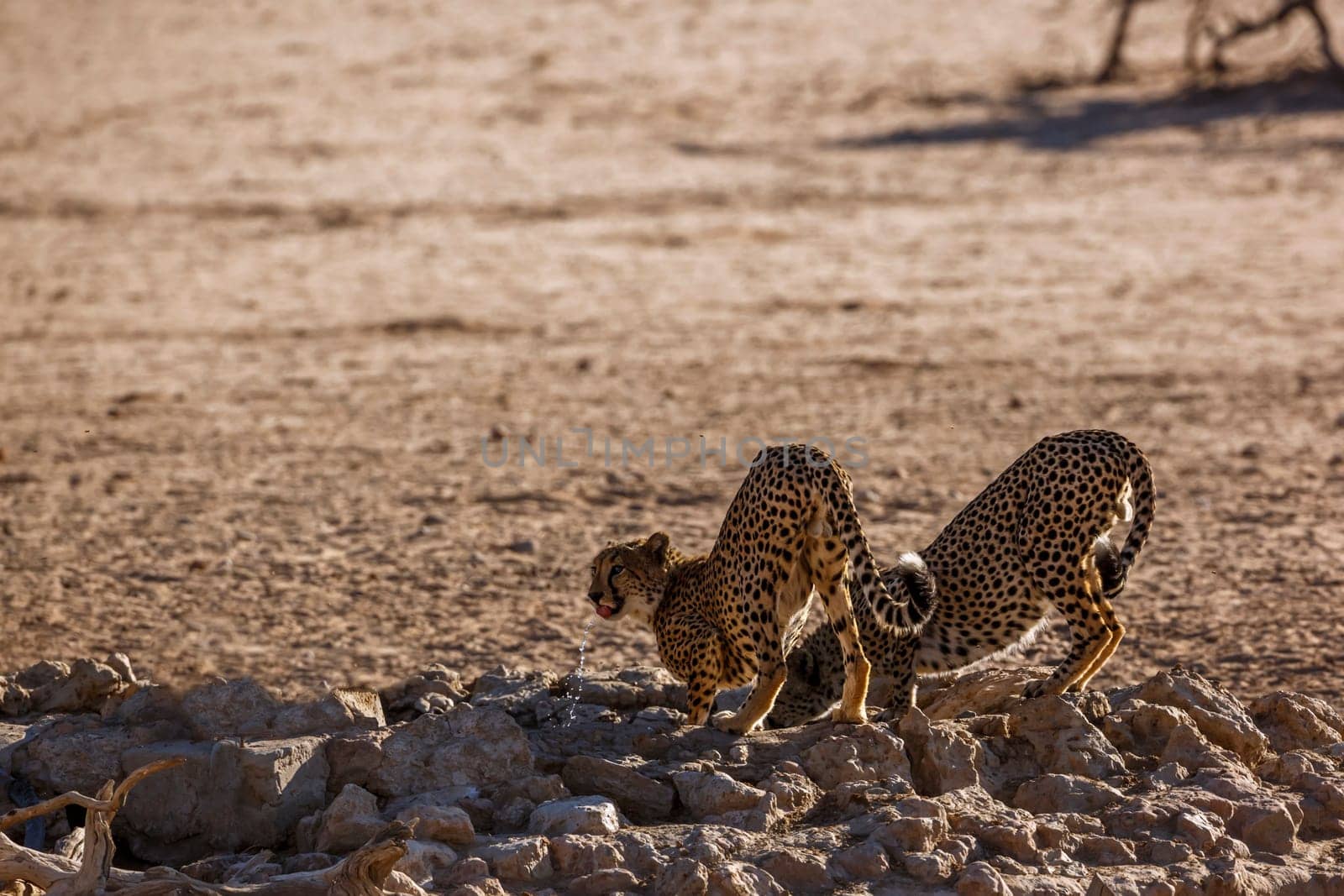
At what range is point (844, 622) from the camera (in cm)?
525

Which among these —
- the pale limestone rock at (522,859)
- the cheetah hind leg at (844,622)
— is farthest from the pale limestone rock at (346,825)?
the cheetah hind leg at (844,622)

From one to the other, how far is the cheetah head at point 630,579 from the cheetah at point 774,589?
13 centimetres

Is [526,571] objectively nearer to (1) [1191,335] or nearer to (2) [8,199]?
(1) [1191,335]

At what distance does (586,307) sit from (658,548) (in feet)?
23.3

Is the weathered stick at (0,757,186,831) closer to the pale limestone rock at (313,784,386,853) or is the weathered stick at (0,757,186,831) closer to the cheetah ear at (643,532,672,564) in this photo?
the pale limestone rock at (313,784,386,853)

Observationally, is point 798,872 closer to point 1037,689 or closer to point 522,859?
point 522,859

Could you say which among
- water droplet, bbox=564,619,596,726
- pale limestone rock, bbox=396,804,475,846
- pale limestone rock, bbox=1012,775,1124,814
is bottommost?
pale limestone rock, bbox=1012,775,1124,814

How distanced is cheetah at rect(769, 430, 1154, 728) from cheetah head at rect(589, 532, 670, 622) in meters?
0.56

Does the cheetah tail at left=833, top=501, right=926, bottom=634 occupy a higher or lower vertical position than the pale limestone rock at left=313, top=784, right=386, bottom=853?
higher

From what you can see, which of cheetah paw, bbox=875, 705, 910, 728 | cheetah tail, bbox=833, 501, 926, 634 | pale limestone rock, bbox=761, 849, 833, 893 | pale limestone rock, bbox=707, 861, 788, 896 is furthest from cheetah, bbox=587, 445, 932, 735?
pale limestone rock, bbox=707, 861, 788, 896

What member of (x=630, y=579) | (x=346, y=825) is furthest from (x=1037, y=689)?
(x=346, y=825)

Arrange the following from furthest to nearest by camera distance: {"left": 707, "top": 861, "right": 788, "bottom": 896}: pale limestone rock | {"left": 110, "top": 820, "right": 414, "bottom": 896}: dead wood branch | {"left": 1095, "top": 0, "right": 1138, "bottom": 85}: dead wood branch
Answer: {"left": 1095, "top": 0, "right": 1138, "bottom": 85}: dead wood branch → {"left": 707, "top": 861, "right": 788, "bottom": 896}: pale limestone rock → {"left": 110, "top": 820, "right": 414, "bottom": 896}: dead wood branch

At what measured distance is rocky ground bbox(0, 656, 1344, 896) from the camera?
446cm

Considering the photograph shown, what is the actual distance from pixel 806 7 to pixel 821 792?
21352 millimetres
